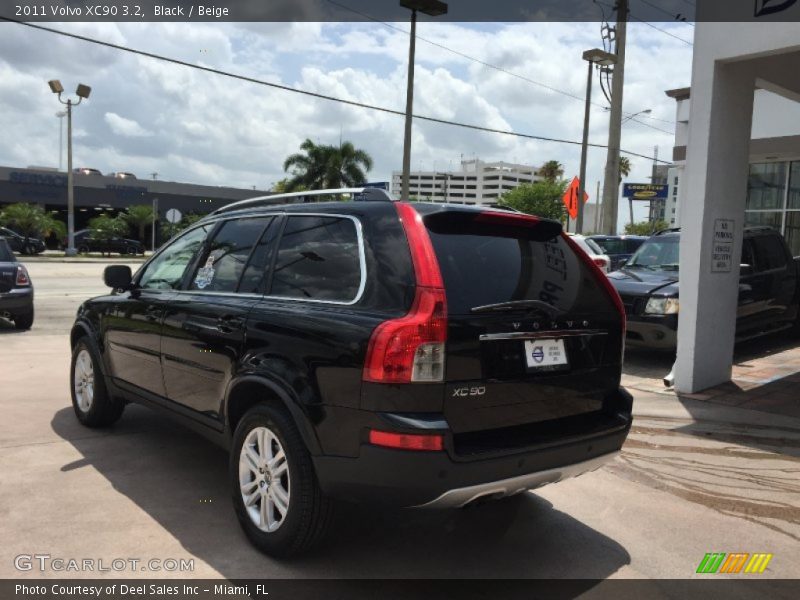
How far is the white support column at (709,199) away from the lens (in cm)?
734

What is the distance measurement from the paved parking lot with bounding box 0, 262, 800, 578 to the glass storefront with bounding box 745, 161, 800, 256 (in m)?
15.2

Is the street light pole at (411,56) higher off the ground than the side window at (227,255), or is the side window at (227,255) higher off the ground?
the street light pole at (411,56)

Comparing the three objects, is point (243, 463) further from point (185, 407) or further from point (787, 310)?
point (787, 310)

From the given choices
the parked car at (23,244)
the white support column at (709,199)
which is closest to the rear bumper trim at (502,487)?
the white support column at (709,199)

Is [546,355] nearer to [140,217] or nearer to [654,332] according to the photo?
[654,332]

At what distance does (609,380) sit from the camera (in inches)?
149

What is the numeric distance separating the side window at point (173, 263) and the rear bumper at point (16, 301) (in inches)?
263

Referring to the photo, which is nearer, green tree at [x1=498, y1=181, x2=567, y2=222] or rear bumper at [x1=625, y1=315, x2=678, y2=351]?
rear bumper at [x1=625, y1=315, x2=678, y2=351]

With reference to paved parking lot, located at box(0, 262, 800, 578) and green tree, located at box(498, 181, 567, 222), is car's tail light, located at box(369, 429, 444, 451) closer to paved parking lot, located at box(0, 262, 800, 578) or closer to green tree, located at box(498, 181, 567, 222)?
paved parking lot, located at box(0, 262, 800, 578)

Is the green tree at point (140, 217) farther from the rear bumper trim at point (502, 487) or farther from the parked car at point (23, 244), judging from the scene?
the rear bumper trim at point (502, 487)

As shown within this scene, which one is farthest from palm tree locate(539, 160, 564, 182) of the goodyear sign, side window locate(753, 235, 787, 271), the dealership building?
side window locate(753, 235, 787, 271)

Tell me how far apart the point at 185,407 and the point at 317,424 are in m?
1.51

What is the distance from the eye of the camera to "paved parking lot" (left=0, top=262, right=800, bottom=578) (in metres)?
3.52

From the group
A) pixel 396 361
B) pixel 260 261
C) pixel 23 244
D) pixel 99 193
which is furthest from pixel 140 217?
pixel 396 361
